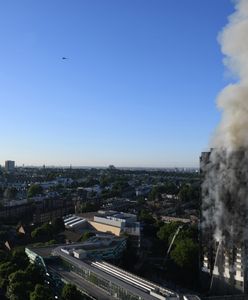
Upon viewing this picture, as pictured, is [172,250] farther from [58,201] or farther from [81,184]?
[81,184]

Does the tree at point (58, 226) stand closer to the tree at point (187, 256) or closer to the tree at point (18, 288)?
the tree at point (187, 256)

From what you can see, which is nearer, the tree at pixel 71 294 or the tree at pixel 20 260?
the tree at pixel 71 294

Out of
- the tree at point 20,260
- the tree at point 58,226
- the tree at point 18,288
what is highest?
the tree at point 58,226

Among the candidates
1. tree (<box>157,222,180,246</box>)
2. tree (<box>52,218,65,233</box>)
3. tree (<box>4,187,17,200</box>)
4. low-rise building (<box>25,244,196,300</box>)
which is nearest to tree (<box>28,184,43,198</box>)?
tree (<box>4,187,17,200</box>)

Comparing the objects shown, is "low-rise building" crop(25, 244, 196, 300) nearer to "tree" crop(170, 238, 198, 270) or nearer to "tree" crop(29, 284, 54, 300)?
"tree" crop(29, 284, 54, 300)

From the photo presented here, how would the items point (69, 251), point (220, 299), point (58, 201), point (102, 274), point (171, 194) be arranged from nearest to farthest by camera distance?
1. point (220, 299)
2. point (102, 274)
3. point (69, 251)
4. point (58, 201)
5. point (171, 194)

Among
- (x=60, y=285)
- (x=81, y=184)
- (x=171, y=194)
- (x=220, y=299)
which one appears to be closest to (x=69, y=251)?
(x=60, y=285)

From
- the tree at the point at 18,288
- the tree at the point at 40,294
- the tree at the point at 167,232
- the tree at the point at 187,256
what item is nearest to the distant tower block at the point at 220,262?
the tree at the point at 187,256

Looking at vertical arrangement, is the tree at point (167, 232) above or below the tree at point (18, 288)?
above

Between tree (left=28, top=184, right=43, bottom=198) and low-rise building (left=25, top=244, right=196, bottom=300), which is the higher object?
tree (left=28, top=184, right=43, bottom=198)

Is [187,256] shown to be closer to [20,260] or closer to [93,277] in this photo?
[93,277]

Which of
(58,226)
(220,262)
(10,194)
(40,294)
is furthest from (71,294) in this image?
(10,194)
